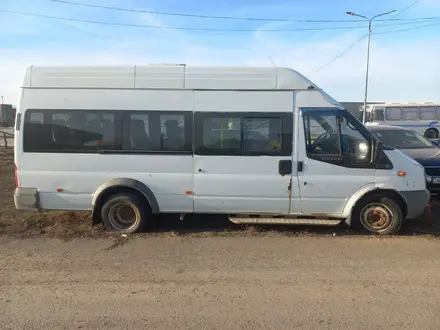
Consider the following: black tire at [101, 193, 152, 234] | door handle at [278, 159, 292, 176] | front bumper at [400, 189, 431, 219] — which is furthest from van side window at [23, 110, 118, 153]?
front bumper at [400, 189, 431, 219]

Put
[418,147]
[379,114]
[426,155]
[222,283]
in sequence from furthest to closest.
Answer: [379,114], [418,147], [426,155], [222,283]

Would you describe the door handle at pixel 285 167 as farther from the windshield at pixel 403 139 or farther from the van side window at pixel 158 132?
the windshield at pixel 403 139

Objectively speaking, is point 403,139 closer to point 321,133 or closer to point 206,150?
point 321,133

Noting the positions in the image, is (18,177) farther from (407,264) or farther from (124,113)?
(407,264)

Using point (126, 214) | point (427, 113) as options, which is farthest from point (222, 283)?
point (427, 113)

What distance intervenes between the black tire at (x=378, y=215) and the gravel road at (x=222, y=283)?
0.78ft

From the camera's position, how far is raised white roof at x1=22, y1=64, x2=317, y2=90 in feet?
19.1

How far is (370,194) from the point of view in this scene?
587 centimetres

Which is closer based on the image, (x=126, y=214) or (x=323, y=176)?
(x=323, y=176)

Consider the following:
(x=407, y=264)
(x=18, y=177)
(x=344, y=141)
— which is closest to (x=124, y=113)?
(x=18, y=177)

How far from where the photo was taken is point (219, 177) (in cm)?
591

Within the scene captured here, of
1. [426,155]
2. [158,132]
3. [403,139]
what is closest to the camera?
[158,132]

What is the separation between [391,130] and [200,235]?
627 centimetres

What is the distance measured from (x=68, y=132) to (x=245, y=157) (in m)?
2.68
